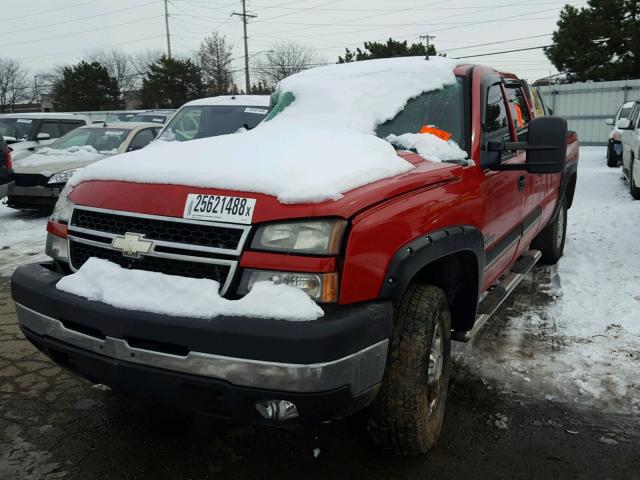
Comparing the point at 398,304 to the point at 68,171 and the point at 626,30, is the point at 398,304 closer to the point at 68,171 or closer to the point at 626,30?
the point at 68,171

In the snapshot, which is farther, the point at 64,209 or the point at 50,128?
the point at 50,128

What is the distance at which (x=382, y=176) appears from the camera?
2.50 meters

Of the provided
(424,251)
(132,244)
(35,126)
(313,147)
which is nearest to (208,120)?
(313,147)

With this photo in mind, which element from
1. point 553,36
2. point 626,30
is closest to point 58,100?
point 553,36

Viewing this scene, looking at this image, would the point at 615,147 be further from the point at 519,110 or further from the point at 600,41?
the point at 600,41

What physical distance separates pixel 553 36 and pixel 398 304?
1113 inches

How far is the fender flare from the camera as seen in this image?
2.27 meters

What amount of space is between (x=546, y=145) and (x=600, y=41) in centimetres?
2611

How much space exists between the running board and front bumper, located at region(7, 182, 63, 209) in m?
7.39

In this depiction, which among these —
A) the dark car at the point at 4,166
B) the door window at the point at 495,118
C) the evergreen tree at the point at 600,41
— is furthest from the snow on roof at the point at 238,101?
the evergreen tree at the point at 600,41

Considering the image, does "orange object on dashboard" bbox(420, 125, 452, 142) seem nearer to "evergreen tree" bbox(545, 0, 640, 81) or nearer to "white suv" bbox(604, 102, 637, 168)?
"white suv" bbox(604, 102, 637, 168)

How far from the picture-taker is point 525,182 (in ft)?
13.4

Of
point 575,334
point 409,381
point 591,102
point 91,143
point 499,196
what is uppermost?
point 591,102

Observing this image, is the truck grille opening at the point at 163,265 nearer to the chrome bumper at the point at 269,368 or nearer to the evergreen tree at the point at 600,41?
the chrome bumper at the point at 269,368
